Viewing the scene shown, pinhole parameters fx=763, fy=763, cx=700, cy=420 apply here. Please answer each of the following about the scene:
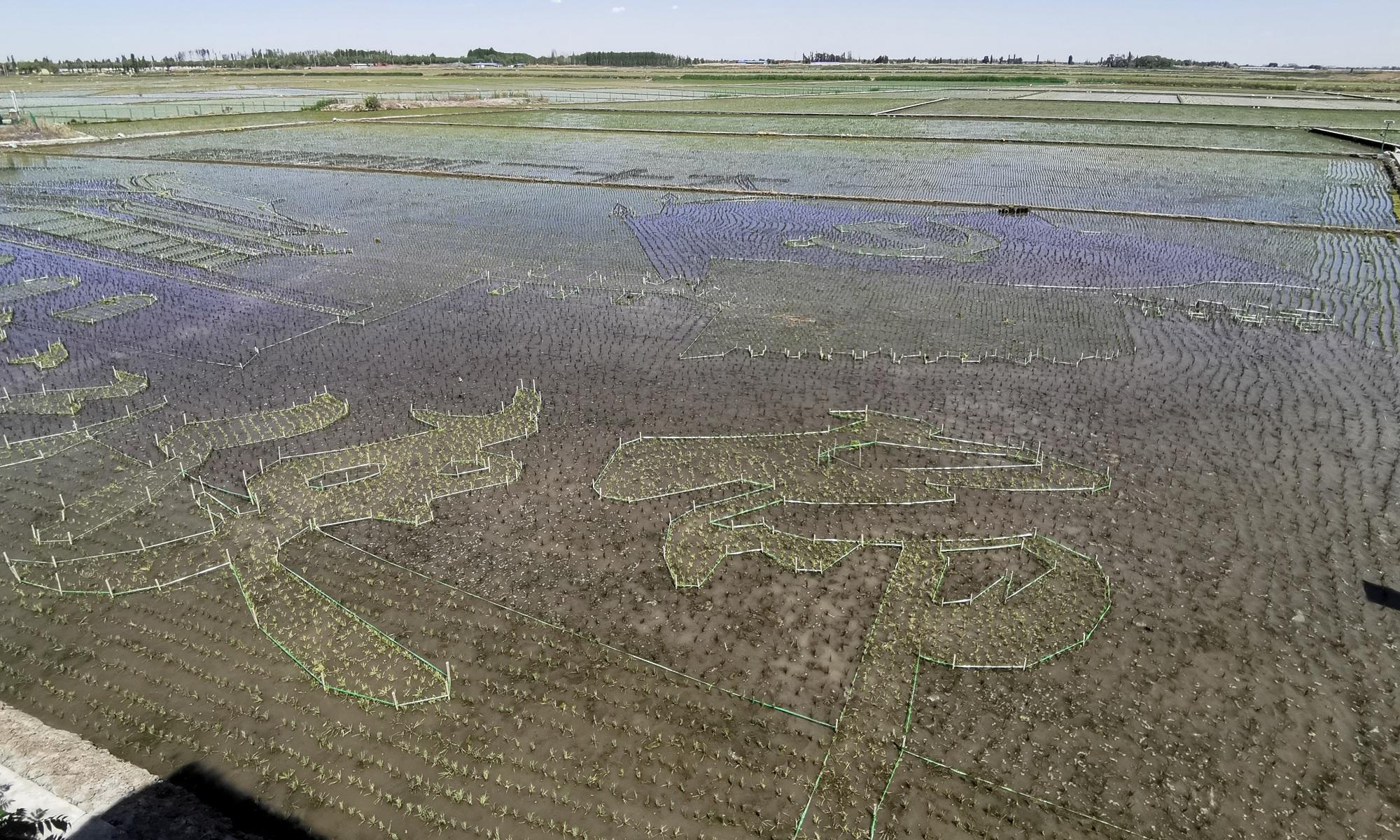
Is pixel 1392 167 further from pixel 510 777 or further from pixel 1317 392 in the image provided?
pixel 510 777

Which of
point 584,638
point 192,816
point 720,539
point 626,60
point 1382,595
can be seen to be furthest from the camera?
point 626,60

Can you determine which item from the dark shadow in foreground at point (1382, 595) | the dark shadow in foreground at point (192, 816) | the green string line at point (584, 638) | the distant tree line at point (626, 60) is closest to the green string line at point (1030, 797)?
the green string line at point (584, 638)

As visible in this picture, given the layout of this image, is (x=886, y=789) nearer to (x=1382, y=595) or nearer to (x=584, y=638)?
(x=584, y=638)

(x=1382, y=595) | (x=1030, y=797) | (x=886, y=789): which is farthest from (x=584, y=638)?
(x=1382, y=595)

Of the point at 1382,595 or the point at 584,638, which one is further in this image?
the point at 1382,595

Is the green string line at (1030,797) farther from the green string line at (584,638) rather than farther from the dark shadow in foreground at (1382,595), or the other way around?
the dark shadow in foreground at (1382,595)
